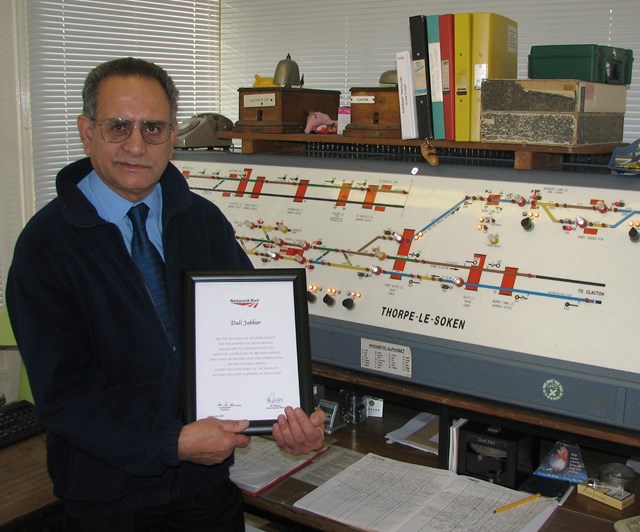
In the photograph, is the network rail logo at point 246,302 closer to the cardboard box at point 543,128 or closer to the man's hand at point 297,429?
the man's hand at point 297,429

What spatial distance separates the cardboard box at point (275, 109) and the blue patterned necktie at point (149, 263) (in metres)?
0.99

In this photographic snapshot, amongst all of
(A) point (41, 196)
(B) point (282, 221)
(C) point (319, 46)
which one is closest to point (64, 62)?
(A) point (41, 196)

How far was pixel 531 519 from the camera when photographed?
5.90ft

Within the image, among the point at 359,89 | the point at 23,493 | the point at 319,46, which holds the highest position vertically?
the point at 319,46

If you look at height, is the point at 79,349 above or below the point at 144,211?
below

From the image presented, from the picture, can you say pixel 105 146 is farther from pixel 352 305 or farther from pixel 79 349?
pixel 352 305

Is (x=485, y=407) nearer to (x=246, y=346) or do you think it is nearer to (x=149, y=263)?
(x=246, y=346)

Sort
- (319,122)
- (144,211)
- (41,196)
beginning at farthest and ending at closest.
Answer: (41,196)
(319,122)
(144,211)

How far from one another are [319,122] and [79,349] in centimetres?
135

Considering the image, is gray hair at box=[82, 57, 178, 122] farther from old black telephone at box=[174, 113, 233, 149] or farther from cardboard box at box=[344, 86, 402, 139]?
old black telephone at box=[174, 113, 233, 149]

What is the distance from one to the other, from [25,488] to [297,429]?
944 mm

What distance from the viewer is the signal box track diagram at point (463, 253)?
187 cm

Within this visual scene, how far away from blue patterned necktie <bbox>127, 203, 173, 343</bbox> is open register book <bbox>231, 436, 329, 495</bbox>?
525 mm
